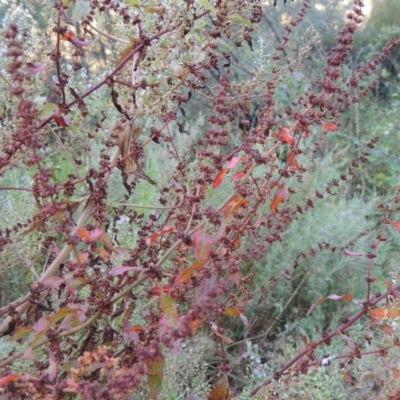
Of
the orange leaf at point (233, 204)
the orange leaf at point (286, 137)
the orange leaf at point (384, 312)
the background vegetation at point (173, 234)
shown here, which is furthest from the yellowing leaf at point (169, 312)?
the orange leaf at point (384, 312)

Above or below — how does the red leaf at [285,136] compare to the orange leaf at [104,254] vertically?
above

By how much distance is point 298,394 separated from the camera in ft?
4.27

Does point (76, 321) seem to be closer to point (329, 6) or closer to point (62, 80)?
point (62, 80)

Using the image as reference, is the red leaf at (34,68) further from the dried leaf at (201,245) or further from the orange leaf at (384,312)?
the orange leaf at (384,312)

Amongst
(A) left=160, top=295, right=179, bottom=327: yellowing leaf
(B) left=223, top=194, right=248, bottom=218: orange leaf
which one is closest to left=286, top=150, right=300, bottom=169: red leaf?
(B) left=223, top=194, right=248, bottom=218: orange leaf

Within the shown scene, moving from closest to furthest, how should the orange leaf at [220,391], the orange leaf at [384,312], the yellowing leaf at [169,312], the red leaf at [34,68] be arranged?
the yellowing leaf at [169,312] < the red leaf at [34,68] < the orange leaf at [220,391] < the orange leaf at [384,312]

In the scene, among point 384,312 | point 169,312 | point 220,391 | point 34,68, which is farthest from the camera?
point 384,312

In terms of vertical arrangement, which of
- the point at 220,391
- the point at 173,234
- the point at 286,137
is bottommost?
the point at 220,391

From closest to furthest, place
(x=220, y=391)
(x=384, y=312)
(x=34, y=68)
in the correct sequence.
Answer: (x=34, y=68) → (x=220, y=391) → (x=384, y=312)

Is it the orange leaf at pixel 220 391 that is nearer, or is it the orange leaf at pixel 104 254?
the orange leaf at pixel 104 254

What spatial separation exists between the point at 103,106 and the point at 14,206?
0.61 metres

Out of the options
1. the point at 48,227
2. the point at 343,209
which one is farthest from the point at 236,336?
the point at 48,227

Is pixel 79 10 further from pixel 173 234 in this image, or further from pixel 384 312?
pixel 384 312

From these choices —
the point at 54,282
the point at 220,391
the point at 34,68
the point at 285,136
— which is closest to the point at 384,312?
the point at 220,391
